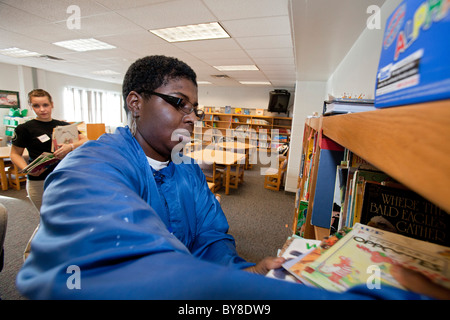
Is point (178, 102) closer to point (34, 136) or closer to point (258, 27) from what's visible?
point (34, 136)

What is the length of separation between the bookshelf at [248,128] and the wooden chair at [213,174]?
13.8 feet

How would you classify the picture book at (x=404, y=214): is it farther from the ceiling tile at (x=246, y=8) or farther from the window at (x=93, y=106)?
the window at (x=93, y=106)

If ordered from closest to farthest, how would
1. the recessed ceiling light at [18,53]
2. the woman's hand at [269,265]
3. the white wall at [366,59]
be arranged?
the woman's hand at [269,265] < the white wall at [366,59] < the recessed ceiling light at [18,53]

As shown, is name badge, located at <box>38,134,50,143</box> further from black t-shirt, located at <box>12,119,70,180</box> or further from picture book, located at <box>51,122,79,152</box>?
picture book, located at <box>51,122,79,152</box>

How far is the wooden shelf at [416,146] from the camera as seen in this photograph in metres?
0.17

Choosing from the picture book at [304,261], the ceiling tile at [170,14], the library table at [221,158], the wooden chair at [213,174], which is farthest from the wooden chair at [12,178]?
the picture book at [304,261]

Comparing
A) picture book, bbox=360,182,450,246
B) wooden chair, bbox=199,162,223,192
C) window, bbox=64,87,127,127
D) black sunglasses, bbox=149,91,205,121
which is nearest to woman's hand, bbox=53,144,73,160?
black sunglasses, bbox=149,91,205,121

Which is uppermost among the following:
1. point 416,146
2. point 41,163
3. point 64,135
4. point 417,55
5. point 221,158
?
point 417,55

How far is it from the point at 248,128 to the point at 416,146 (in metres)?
8.79

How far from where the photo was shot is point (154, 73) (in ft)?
3.23

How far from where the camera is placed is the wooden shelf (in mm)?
169

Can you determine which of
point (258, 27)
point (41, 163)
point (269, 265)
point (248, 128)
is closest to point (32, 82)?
point (41, 163)

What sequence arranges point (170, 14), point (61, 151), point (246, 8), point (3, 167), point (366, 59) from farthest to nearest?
point (3, 167) → point (170, 14) → point (246, 8) → point (61, 151) → point (366, 59)

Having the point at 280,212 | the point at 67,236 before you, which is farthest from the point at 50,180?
the point at 280,212
